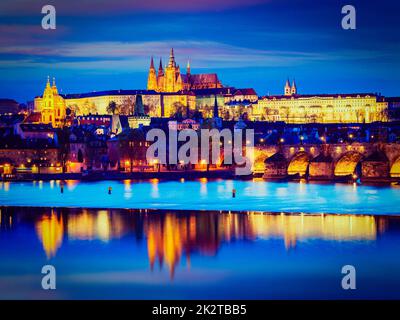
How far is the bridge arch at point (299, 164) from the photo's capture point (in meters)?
20.8

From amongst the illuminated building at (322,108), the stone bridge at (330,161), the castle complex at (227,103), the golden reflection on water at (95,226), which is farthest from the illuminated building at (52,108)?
the golden reflection on water at (95,226)

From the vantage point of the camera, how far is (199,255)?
9.88 metres

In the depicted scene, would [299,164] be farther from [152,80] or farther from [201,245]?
[152,80]

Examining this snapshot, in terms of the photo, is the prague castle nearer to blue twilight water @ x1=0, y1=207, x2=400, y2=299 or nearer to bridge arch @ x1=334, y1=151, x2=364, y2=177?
bridge arch @ x1=334, y1=151, x2=364, y2=177

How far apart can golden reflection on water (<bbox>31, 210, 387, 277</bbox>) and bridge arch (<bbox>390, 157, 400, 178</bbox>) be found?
257 inches

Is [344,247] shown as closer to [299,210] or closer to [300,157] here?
[299,210]

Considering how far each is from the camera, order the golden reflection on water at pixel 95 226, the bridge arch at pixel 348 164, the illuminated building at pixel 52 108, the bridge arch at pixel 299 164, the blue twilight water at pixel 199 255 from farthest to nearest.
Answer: the illuminated building at pixel 52 108
the bridge arch at pixel 299 164
the bridge arch at pixel 348 164
the golden reflection on water at pixel 95 226
the blue twilight water at pixel 199 255

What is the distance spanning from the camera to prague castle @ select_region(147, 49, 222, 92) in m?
51.5

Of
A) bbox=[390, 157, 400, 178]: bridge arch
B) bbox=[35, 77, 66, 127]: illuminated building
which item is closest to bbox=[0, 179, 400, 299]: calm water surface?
bbox=[390, 157, 400, 178]: bridge arch

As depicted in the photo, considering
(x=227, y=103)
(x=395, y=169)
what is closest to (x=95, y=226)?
(x=395, y=169)

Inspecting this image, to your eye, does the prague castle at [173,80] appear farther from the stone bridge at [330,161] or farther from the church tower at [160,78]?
the stone bridge at [330,161]

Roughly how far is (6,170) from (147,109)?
24033 mm

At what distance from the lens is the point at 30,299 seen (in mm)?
8203

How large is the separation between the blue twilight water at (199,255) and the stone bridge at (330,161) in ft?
21.2
